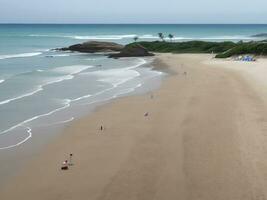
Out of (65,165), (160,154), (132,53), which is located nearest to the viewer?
(65,165)

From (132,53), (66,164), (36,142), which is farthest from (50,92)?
(132,53)

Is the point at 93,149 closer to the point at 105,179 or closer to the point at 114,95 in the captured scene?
the point at 105,179

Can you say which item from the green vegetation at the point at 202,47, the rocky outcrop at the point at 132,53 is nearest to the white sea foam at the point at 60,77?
the rocky outcrop at the point at 132,53

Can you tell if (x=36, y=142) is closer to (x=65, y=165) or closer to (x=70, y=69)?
(x=65, y=165)

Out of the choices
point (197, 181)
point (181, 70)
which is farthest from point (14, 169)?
point (181, 70)

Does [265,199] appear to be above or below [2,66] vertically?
above

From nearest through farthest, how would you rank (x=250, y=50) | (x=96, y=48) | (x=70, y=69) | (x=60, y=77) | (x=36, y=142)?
(x=36, y=142), (x=60, y=77), (x=70, y=69), (x=250, y=50), (x=96, y=48)

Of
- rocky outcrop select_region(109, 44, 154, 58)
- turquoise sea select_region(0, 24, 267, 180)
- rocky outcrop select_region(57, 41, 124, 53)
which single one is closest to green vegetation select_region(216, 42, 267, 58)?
rocky outcrop select_region(109, 44, 154, 58)

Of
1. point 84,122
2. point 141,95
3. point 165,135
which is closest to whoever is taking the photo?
point 165,135

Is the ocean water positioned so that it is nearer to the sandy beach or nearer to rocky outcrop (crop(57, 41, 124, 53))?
the sandy beach
